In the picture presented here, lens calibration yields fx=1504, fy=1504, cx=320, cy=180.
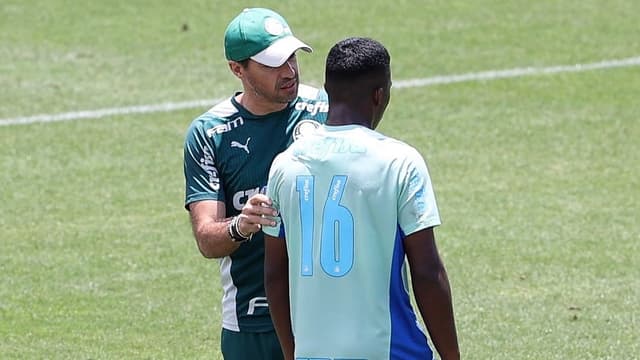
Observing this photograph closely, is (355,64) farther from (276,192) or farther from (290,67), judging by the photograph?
(290,67)

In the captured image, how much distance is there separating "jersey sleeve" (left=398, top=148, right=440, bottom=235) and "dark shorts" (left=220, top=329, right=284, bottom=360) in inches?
50.6

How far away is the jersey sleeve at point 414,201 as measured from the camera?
15.1 ft

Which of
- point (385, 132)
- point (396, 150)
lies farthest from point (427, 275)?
point (385, 132)

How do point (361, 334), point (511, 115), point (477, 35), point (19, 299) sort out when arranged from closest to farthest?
1. point (361, 334)
2. point (19, 299)
3. point (511, 115)
4. point (477, 35)

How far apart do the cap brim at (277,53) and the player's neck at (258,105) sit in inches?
8.8

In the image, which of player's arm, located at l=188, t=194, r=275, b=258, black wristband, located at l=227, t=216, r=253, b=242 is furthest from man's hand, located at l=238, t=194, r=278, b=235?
black wristband, located at l=227, t=216, r=253, b=242

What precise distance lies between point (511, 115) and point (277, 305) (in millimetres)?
8606

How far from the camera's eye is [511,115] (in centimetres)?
1329

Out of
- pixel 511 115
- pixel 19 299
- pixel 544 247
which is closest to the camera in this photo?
pixel 19 299

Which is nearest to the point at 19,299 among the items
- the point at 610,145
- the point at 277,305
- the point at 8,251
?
the point at 8,251

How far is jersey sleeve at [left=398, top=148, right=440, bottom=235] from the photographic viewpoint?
15.1 feet

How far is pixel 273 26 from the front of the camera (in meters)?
5.61

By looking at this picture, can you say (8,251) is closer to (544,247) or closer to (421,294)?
(544,247)

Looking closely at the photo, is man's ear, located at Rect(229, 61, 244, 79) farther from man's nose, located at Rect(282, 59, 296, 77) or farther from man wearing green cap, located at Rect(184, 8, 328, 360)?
man's nose, located at Rect(282, 59, 296, 77)
